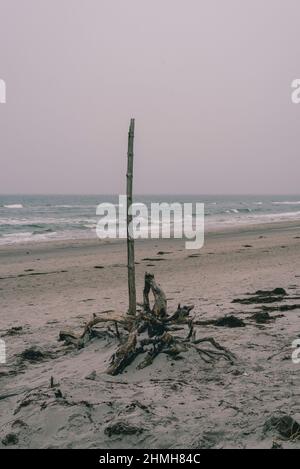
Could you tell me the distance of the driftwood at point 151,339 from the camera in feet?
21.4

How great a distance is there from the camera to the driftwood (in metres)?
6.51

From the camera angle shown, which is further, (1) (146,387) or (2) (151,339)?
(2) (151,339)

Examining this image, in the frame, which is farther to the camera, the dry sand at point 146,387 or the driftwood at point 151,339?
the driftwood at point 151,339

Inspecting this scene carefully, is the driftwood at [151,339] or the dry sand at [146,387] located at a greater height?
the driftwood at [151,339]

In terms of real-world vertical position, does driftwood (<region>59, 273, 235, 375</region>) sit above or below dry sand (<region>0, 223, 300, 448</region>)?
above

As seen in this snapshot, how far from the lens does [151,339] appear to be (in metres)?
6.82

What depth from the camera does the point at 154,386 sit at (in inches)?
230

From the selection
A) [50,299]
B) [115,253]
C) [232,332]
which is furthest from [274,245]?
[232,332]

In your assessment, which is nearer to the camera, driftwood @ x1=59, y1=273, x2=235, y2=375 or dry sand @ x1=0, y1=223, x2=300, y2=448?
dry sand @ x1=0, y1=223, x2=300, y2=448

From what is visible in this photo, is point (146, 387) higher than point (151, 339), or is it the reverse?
point (151, 339)

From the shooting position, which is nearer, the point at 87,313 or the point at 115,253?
the point at 87,313
